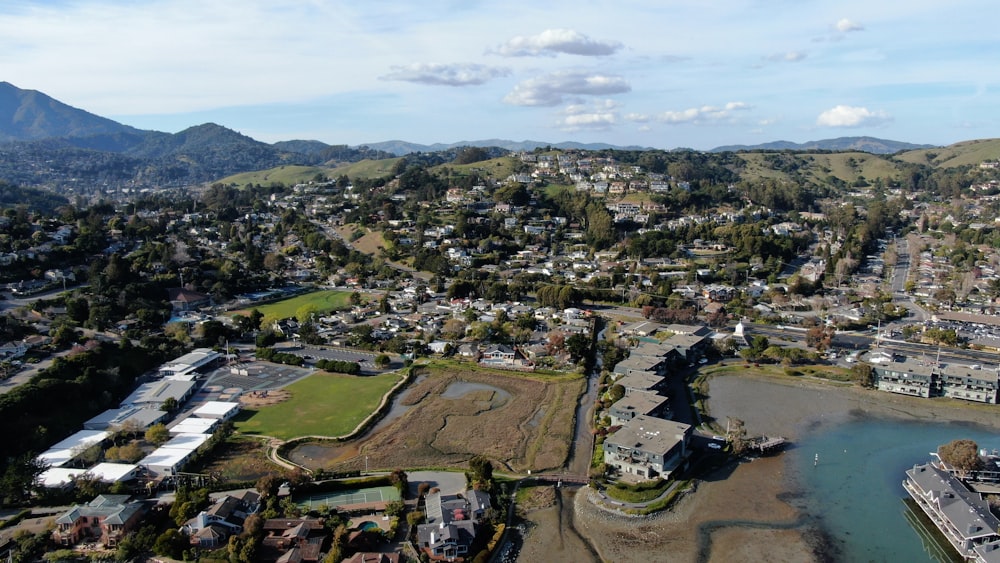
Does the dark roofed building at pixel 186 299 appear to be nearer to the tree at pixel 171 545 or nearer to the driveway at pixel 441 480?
the driveway at pixel 441 480

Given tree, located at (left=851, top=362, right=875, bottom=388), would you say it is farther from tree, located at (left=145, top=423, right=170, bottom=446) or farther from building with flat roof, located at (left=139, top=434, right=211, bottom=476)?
tree, located at (left=145, top=423, right=170, bottom=446)

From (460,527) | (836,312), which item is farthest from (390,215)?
(460,527)

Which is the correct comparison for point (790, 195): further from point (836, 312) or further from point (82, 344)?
point (82, 344)

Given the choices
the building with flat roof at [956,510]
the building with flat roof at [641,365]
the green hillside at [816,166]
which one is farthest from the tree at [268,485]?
the green hillside at [816,166]

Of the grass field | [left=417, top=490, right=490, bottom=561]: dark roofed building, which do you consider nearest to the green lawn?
[left=417, top=490, right=490, bottom=561]: dark roofed building

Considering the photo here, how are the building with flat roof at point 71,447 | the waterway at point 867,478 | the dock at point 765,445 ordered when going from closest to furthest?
the waterway at point 867,478 → the building with flat roof at point 71,447 → the dock at point 765,445

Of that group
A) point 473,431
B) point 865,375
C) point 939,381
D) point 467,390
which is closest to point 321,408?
point 467,390
